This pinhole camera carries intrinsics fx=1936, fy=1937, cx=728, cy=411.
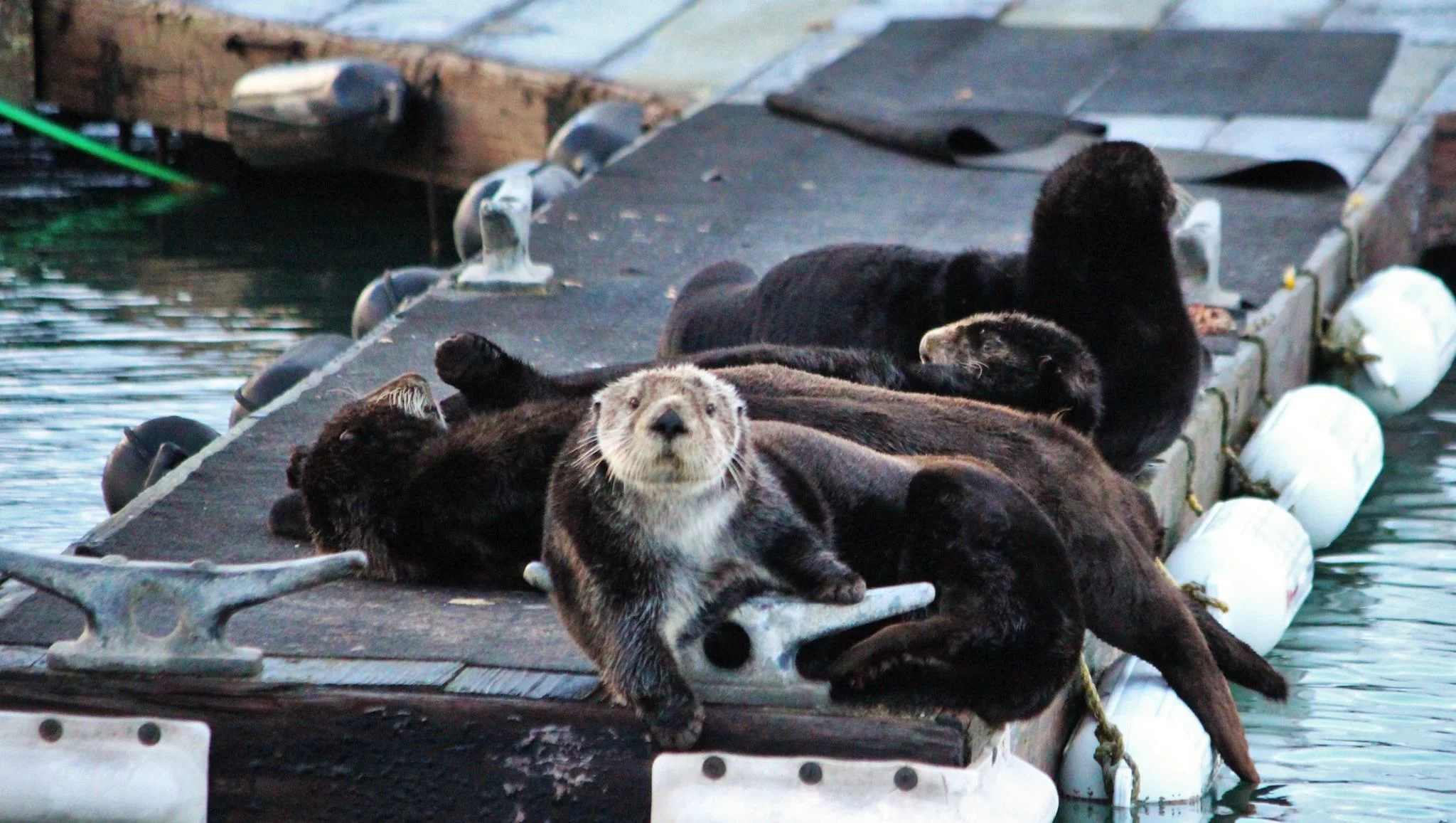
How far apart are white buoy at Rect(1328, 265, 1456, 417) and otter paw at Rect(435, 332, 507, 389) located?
450 cm

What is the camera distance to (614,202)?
845cm

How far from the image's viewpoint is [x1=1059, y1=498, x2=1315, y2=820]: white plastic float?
177 inches

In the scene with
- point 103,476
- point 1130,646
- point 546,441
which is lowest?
point 103,476

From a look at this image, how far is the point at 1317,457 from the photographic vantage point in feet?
21.3

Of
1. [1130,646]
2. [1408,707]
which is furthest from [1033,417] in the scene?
[1408,707]

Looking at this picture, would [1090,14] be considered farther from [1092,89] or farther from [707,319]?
[707,319]

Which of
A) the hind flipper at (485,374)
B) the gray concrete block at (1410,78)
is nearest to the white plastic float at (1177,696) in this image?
the hind flipper at (485,374)

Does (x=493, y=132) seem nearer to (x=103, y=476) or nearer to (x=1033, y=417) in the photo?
(x=103, y=476)

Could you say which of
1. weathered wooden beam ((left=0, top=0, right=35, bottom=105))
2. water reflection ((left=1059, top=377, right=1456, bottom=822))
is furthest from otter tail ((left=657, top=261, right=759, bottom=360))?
weathered wooden beam ((left=0, top=0, right=35, bottom=105))

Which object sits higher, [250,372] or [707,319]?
[707,319]

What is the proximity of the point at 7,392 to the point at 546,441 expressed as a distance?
188 inches

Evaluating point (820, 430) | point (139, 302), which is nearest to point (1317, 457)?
point (820, 430)

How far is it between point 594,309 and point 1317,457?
252cm

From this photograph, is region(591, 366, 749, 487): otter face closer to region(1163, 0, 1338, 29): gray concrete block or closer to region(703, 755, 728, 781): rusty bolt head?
region(703, 755, 728, 781): rusty bolt head
